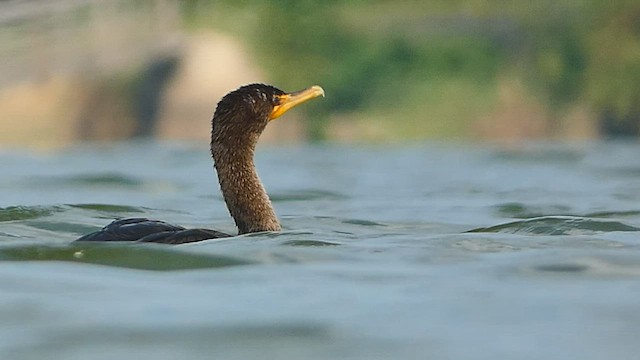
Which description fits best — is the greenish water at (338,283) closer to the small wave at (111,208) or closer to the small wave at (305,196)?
the small wave at (111,208)

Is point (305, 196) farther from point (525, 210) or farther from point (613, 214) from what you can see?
point (613, 214)

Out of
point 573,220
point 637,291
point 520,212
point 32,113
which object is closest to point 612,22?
point 32,113

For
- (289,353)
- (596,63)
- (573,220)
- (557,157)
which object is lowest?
(289,353)

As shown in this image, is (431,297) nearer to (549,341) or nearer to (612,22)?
(549,341)

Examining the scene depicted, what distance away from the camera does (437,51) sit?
2219cm

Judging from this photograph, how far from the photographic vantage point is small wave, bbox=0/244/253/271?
6.84 meters

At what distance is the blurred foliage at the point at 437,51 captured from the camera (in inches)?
854

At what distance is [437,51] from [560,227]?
13.7m

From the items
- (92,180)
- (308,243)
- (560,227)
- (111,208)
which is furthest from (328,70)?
(308,243)

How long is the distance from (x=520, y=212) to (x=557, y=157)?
23.2ft

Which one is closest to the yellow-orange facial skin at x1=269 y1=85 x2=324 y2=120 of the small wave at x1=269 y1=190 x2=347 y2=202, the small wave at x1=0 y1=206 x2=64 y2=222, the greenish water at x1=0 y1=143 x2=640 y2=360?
the greenish water at x1=0 y1=143 x2=640 y2=360

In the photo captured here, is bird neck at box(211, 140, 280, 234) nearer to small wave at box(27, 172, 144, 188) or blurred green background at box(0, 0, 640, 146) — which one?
small wave at box(27, 172, 144, 188)

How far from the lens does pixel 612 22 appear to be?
23.3 m

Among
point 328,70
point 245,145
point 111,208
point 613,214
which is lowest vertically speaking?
point 613,214
